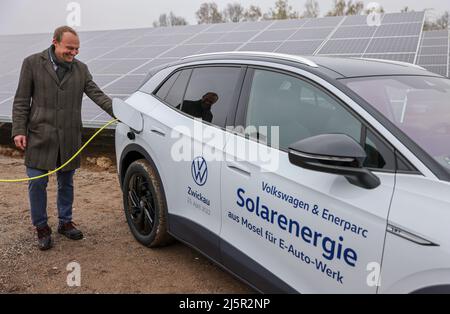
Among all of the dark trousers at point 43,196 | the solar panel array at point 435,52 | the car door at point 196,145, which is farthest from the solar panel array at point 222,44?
the car door at point 196,145

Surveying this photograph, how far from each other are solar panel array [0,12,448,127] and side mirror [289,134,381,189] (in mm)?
5924

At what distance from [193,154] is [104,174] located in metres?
4.23

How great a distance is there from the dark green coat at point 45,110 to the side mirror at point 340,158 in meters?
2.61

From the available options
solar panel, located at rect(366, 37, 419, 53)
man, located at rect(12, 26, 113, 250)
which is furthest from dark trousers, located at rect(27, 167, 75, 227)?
solar panel, located at rect(366, 37, 419, 53)

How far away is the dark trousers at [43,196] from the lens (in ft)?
12.6

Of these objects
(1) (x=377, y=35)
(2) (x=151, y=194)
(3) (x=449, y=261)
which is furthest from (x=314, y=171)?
(1) (x=377, y=35)

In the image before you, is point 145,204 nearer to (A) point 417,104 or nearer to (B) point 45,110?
(B) point 45,110

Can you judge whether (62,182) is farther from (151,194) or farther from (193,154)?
(193,154)

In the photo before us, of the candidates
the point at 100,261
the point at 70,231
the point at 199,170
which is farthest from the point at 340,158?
the point at 70,231

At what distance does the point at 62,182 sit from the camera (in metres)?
4.11

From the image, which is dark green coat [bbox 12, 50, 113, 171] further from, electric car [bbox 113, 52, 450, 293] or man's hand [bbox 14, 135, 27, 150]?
electric car [bbox 113, 52, 450, 293]

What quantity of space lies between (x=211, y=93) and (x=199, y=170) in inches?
24.0

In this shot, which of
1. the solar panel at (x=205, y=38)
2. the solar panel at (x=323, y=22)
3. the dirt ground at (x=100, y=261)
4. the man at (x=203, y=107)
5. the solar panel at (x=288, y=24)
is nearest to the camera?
the man at (x=203, y=107)

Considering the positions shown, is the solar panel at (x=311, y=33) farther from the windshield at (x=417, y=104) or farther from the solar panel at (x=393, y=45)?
the windshield at (x=417, y=104)
